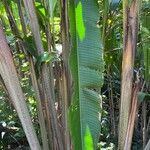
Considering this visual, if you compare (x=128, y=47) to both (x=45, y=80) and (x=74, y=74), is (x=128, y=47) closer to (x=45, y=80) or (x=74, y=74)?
(x=74, y=74)

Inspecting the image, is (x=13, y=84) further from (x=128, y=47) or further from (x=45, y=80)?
(x=128, y=47)

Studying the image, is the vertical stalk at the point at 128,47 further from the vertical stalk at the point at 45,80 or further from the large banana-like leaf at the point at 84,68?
the vertical stalk at the point at 45,80

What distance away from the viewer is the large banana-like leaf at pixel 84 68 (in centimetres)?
144

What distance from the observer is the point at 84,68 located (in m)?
1.44

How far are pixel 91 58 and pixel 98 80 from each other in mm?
95

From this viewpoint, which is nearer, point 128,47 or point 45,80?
point 128,47

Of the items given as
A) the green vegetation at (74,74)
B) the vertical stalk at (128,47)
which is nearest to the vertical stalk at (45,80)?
the green vegetation at (74,74)

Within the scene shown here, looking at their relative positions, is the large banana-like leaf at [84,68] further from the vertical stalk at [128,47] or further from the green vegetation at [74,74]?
the vertical stalk at [128,47]

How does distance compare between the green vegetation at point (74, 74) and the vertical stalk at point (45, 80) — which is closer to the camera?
the green vegetation at point (74, 74)

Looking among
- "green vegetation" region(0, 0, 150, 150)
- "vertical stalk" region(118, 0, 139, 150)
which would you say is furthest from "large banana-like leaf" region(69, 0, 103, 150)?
"vertical stalk" region(118, 0, 139, 150)

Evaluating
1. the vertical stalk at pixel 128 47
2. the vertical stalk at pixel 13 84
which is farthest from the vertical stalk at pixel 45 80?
the vertical stalk at pixel 128 47

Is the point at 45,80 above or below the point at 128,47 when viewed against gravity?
below

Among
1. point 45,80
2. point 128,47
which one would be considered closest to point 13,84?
point 45,80

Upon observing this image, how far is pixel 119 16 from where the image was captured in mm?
2730
